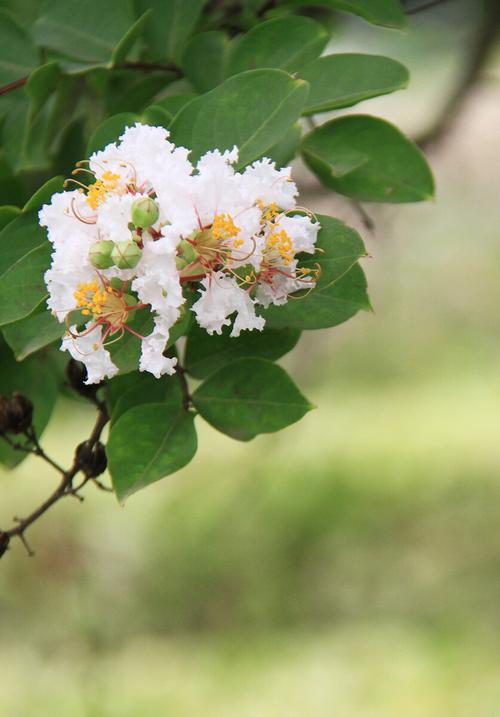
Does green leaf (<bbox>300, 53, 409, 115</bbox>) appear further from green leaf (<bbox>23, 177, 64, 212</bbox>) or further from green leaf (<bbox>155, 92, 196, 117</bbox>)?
green leaf (<bbox>23, 177, 64, 212</bbox>)

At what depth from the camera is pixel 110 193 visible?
605mm

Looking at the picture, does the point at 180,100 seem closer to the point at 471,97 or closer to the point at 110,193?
the point at 110,193

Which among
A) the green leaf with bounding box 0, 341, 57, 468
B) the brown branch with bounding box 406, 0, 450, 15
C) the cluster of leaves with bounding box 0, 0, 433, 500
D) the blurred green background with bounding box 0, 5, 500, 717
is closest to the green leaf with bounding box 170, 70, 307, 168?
the cluster of leaves with bounding box 0, 0, 433, 500

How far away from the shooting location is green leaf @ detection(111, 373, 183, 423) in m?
0.71

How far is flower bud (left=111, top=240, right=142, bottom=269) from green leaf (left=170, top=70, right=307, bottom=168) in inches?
4.2

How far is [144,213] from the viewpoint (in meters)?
0.58

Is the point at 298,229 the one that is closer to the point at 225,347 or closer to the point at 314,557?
the point at 225,347

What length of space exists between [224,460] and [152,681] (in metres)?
0.95

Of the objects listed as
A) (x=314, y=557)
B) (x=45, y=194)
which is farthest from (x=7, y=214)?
(x=314, y=557)

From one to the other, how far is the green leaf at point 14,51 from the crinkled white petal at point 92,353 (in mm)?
363

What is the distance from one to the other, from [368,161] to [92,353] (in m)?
0.31


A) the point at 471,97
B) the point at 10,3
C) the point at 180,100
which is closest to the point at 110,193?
the point at 180,100

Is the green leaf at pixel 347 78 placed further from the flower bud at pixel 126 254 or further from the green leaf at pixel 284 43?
the flower bud at pixel 126 254

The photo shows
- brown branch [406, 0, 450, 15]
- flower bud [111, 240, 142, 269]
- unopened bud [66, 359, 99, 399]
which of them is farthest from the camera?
brown branch [406, 0, 450, 15]
